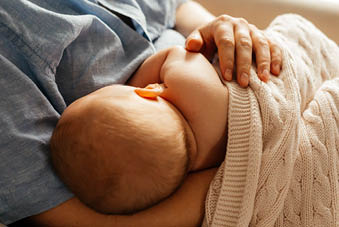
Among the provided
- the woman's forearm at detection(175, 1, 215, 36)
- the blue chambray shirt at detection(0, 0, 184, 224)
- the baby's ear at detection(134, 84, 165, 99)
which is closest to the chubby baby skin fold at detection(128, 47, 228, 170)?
the baby's ear at detection(134, 84, 165, 99)

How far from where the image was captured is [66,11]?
85cm

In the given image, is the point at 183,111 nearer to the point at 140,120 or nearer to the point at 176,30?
the point at 140,120

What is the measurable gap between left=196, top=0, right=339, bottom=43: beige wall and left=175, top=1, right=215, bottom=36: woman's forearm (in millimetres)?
245

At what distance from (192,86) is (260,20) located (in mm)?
890

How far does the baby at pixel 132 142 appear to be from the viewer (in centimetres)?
65

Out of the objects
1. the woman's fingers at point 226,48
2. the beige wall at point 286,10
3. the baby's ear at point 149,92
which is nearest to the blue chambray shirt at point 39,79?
the baby's ear at point 149,92

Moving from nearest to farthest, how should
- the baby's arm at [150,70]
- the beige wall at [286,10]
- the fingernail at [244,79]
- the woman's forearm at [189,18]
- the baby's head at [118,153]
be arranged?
the baby's head at [118,153], the fingernail at [244,79], the baby's arm at [150,70], the woman's forearm at [189,18], the beige wall at [286,10]

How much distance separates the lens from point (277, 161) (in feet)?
2.33

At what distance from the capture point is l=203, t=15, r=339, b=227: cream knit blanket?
27.8 inches

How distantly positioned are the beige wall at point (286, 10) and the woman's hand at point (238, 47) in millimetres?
624

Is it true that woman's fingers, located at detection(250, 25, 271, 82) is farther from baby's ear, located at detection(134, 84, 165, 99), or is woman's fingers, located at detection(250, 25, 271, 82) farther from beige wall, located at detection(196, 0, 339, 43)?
beige wall, located at detection(196, 0, 339, 43)

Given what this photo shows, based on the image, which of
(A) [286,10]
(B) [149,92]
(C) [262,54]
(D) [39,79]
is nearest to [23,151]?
(D) [39,79]

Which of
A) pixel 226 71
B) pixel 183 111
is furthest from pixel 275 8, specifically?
pixel 183 111

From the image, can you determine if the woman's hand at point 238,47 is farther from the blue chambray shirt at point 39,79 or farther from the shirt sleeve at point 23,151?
the shirt sleeve at point 23,151
